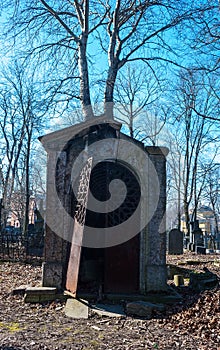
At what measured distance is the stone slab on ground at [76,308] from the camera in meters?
6.32

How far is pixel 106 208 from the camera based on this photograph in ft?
27.7

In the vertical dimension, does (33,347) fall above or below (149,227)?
below

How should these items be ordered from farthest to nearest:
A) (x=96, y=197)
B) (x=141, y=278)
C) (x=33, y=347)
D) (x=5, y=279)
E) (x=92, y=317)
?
(x=5, y=279) < (x=96, y=197) < (x=141, y=278) < (x=92, y=317) < (x=33, y=347)

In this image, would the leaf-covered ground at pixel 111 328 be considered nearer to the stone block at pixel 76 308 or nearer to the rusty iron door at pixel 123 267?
the stone block at pixel 76 308

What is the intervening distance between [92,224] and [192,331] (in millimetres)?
4216

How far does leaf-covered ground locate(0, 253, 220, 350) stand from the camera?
478cm

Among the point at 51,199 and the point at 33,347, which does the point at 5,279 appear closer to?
the point at 51,199

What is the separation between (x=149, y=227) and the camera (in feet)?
26.4

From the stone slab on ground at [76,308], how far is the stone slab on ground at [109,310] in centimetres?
18

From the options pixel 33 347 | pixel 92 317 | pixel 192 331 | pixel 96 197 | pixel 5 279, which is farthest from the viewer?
pixel 5 279

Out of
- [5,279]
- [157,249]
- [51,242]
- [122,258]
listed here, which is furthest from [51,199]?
[5,279]

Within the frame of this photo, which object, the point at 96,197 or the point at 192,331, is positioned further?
the point at 96,197

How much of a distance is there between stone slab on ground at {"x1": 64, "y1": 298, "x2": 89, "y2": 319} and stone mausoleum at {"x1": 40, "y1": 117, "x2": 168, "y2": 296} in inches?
17.7

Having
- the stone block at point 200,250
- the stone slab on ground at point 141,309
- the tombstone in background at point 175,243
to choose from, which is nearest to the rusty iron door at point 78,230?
the stone slab on ground at point 141,309
